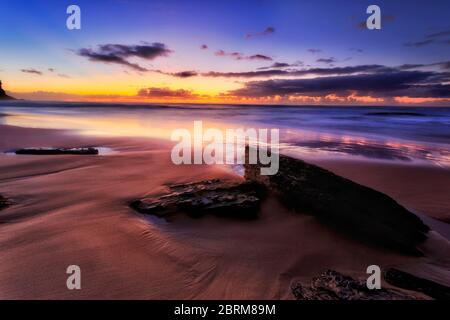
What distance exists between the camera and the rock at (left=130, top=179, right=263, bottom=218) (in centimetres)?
402

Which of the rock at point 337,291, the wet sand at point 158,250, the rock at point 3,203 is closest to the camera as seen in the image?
the rock at point 337,291

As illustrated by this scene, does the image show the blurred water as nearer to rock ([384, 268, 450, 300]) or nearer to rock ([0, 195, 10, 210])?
rock ([384, 268, 450, 300])

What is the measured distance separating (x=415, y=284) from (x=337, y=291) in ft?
2.62

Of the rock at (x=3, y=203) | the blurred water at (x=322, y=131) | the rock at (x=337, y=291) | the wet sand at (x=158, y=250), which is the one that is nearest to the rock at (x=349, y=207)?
the wet sand at (x=158, y=250)

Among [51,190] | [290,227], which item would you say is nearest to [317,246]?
[290,227]

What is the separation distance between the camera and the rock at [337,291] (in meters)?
2.22

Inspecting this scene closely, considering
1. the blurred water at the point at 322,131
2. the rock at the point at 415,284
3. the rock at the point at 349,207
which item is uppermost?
the blurred water at the point at 322,131

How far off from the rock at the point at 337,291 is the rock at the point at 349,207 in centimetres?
115

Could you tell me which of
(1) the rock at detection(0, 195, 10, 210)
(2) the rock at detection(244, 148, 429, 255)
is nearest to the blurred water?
(2) the rock at detection(244, 148, 429, 255)

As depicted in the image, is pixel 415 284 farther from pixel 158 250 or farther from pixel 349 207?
pixel 158 250

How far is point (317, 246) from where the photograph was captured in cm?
335

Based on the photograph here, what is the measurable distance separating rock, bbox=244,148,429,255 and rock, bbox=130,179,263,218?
0.46 metres

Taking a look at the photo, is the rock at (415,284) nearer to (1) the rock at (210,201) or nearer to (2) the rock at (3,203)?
(1) the rock at (210,201)

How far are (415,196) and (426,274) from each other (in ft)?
9.91
